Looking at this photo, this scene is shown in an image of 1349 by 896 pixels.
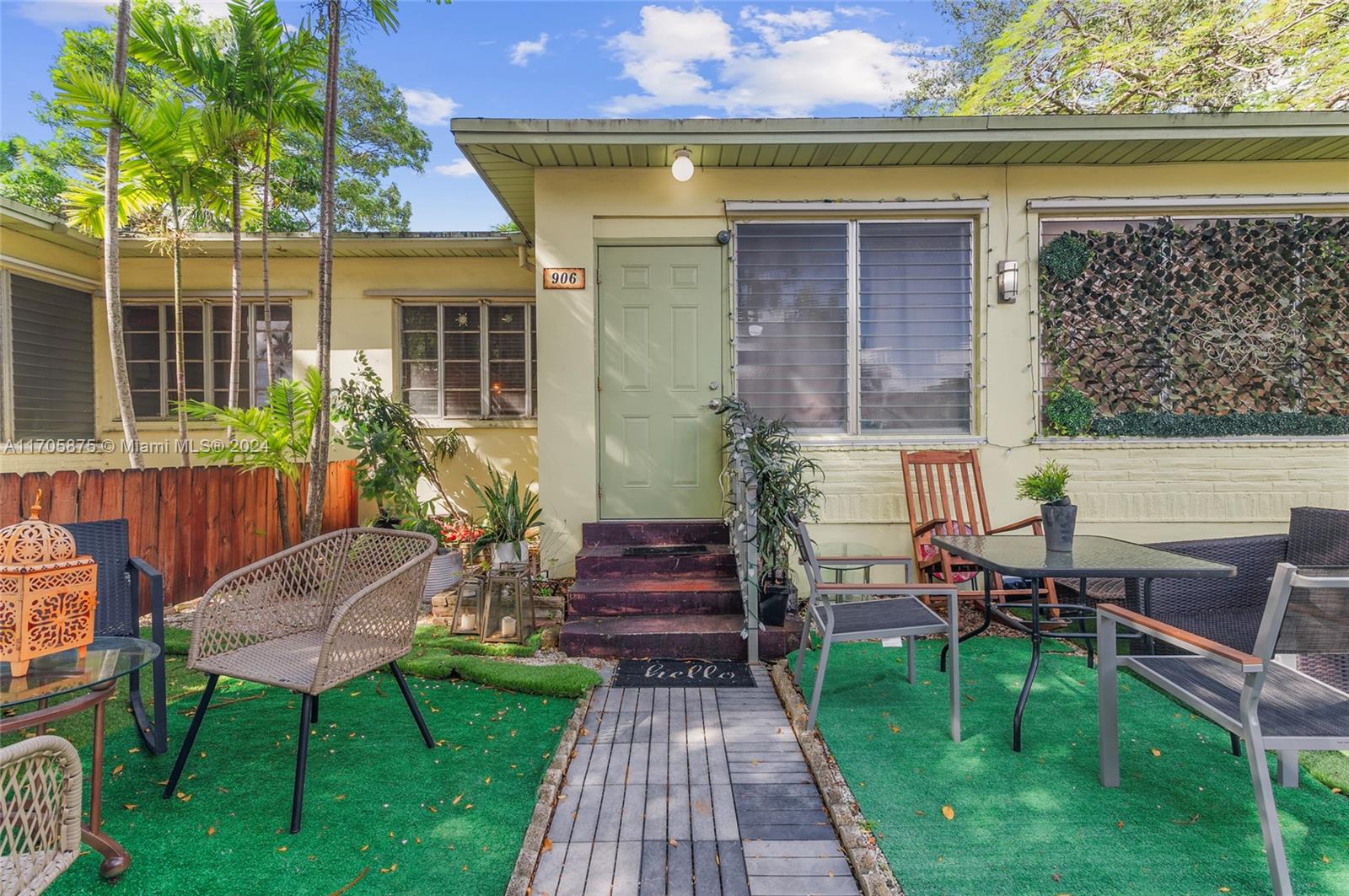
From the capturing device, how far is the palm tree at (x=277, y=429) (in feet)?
15.7

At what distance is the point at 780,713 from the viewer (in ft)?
9.71

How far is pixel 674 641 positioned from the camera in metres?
3.68

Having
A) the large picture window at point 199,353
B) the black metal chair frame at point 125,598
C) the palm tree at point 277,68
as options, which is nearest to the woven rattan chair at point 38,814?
the black metal chair frame at point 125,598

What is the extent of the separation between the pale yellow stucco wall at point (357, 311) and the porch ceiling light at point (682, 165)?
2.58m

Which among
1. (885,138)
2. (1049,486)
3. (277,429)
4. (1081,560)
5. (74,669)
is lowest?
(74,669)

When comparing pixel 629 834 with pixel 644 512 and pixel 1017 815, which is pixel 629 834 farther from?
pixel 644 512

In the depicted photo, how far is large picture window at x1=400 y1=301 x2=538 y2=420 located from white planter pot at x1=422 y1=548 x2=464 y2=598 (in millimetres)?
1863

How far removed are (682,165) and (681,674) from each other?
338cm

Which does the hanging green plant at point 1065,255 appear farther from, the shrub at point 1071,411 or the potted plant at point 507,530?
the potted plant at point 507,530

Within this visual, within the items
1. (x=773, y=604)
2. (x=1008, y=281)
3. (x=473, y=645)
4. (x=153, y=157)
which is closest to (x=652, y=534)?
(x=773, y=604)

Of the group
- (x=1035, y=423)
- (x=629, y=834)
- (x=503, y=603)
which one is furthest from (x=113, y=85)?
(x=1035, y=423)

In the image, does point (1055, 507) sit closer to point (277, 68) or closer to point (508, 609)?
point (508, 609)

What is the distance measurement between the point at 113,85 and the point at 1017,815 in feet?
22.1

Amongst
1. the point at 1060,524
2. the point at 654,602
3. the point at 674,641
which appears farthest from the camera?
the point at 654,602
